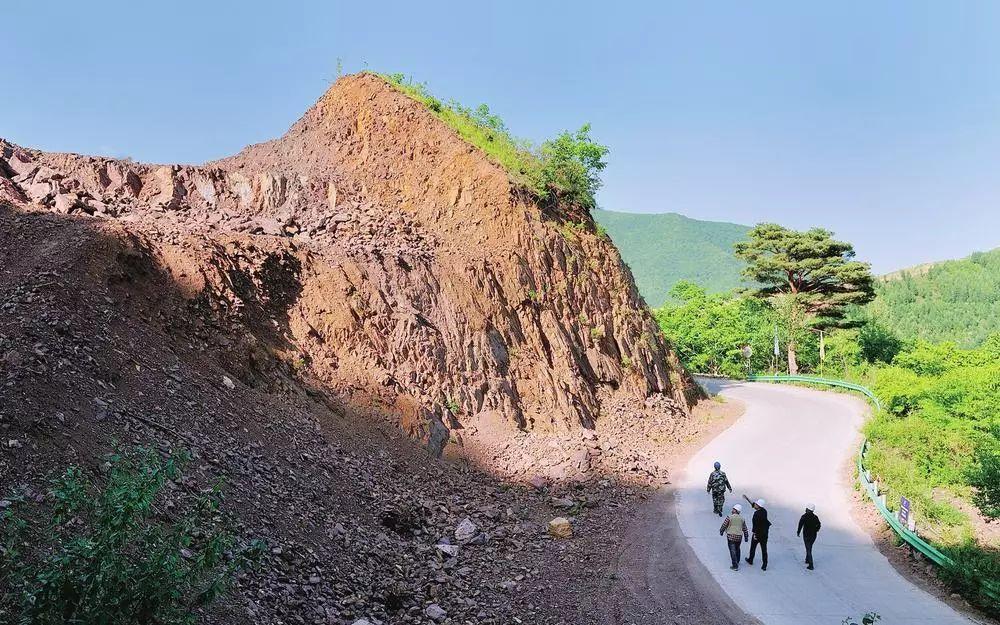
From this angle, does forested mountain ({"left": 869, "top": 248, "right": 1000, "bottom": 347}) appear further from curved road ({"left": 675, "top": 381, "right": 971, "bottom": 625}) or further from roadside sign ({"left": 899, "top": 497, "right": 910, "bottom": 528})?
roadside sign ({"left": 899, "top": 497, "right": 910, "bottom": 528})

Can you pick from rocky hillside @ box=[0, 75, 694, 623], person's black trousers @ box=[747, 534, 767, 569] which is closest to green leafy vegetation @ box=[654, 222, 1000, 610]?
person's black trousers @ box=[747, 534, 767, 569]

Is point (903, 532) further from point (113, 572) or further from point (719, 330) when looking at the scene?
point (719, 330)

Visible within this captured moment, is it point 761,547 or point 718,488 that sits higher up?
point 718,488

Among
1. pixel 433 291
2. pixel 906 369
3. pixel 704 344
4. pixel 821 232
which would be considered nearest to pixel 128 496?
pixel 433 291

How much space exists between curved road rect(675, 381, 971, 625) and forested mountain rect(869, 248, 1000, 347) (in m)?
62.0

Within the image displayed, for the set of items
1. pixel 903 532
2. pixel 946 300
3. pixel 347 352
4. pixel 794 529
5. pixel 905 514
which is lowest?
pixel 794 529

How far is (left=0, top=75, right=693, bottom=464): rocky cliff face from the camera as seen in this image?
13711 mm

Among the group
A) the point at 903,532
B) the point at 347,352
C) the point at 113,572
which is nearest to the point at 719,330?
the point at 903,532

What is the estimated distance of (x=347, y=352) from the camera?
14.5 metres

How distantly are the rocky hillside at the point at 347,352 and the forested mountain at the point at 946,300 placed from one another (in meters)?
66.9

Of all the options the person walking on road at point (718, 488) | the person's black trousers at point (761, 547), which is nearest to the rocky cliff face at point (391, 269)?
the person walking on road at point (718, 488)

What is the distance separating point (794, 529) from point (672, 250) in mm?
153278

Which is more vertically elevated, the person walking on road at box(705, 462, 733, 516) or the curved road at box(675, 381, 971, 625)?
the person walking on road at box(705, 462, 733, 516)

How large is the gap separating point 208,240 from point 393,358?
4886 mm
